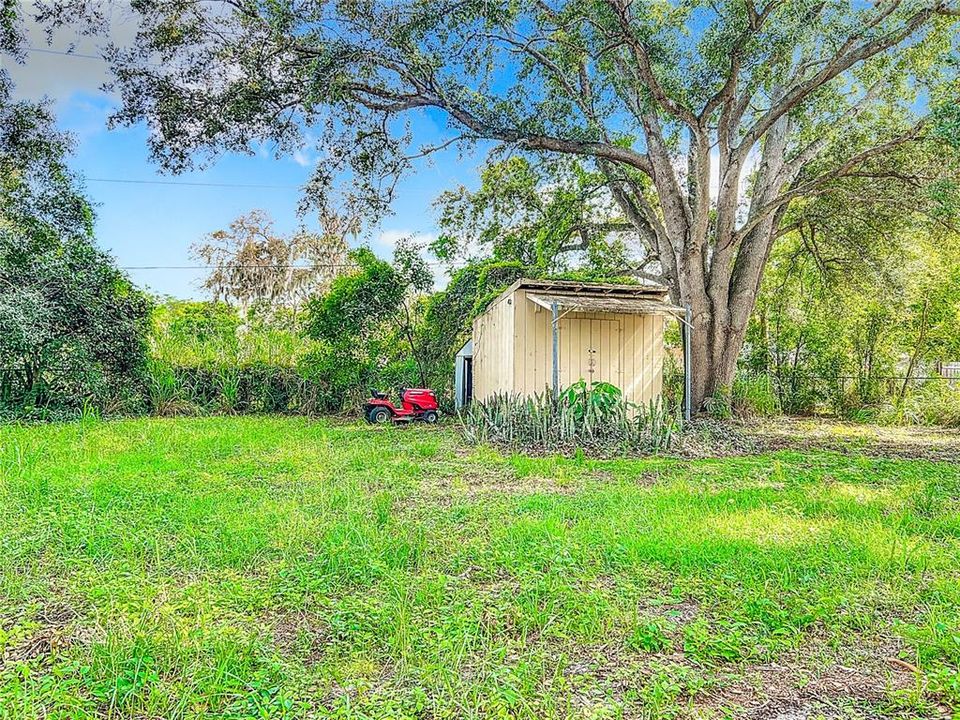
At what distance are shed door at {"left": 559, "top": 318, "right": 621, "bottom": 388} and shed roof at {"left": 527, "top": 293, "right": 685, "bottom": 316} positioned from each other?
608 mm

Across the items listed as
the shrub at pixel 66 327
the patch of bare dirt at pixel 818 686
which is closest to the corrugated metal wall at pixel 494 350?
the shrub at pixel 66 327

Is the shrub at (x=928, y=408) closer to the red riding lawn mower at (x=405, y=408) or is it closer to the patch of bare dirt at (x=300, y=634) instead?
the red riding lawn mower at (x=405, y=408)

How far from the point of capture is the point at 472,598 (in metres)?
2.93

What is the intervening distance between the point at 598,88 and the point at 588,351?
4.69m

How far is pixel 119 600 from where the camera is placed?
9.32 ft

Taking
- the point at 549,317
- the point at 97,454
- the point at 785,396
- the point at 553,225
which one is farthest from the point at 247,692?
the point at 785,396

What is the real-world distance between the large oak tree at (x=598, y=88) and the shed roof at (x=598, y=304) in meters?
1.92

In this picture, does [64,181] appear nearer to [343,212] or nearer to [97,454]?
[343,212]

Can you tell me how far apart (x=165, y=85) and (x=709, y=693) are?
1062cm

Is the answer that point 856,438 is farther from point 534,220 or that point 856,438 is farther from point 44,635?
point 44,635

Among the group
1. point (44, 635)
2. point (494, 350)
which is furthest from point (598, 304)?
point (44, 635)

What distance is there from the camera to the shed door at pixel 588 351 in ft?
33.6

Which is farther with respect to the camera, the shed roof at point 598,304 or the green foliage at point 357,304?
the green foliage at point 357,304

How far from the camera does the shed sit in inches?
385
